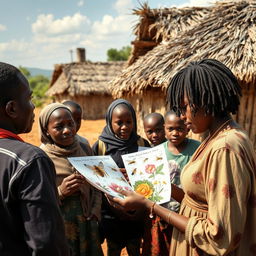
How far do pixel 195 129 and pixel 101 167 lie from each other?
2.46 feet

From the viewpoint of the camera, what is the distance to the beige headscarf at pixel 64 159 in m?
2.30

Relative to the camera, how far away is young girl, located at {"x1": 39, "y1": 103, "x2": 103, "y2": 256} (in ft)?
7.55

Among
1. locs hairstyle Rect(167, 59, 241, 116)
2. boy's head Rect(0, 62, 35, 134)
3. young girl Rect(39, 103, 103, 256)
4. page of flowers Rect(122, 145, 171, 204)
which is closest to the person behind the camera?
boy's head Rect(0, 62, 35, 134)

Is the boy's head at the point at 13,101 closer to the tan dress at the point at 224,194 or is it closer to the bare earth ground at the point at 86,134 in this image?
the tan dress at the point at 224,194

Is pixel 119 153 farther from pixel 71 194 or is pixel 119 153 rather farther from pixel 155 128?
pixel 71 194

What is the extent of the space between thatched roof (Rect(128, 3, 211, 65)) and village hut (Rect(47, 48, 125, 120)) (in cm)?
994

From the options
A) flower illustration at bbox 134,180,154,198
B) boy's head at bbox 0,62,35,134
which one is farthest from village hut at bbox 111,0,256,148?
boy's head at bbox 0,62,35,134

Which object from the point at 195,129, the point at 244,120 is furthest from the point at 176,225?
the point at 244,120

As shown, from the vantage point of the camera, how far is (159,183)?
6.31 ft

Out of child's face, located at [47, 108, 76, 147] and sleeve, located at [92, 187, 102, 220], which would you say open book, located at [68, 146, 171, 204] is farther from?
sleeve, located at [92, 187, 102, 220]

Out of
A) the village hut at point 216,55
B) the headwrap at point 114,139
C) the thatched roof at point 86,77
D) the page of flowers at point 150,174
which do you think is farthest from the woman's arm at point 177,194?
the thatched roof at point 86,77

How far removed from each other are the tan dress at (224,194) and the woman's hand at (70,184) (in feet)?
3.12

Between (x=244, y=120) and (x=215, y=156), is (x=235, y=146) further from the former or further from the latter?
(x=244, y=120)

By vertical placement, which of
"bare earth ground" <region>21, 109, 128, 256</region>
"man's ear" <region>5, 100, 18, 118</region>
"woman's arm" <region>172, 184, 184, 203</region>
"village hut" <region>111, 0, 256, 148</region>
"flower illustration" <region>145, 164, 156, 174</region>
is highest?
"village hut" <region>111, 0, 256, 148</region>
